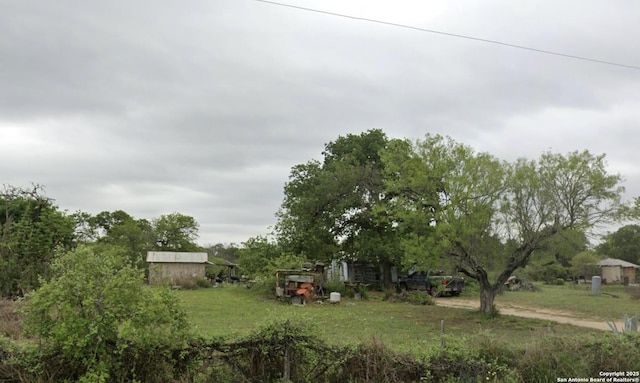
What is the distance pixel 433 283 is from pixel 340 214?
25.3ft

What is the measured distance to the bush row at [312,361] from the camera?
6059mm

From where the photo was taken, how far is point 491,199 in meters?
18.2

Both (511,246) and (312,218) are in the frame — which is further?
(312,218)

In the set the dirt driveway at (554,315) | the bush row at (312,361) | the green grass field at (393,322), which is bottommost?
the dirt driveway at (554,315)

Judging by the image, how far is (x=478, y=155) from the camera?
18797mm

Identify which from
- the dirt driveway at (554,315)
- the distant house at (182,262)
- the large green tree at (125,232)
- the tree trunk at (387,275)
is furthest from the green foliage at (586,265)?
the large green tree at (125,232)

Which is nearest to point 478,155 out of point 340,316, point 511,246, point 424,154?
point 424,154

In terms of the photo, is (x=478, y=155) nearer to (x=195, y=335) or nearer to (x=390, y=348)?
(x=390, y=348)

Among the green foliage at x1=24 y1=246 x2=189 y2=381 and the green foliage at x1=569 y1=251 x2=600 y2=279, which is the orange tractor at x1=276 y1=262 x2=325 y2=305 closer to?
the green foliage at x1=24 y1=246 x2=189 y2=381

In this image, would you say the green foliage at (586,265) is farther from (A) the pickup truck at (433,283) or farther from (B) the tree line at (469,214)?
(B) the tree line at (469,214)

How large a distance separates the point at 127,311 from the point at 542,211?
51.4ft

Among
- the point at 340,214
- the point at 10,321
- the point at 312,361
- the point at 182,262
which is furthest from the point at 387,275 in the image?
the point at 312,361

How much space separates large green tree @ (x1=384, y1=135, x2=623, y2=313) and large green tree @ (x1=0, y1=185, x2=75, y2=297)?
12.5 metres

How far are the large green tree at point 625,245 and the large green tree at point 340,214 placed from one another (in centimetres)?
3857
